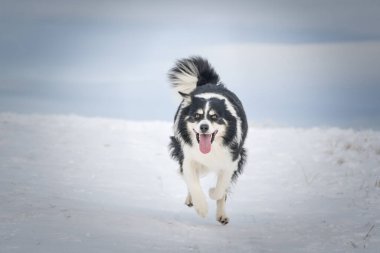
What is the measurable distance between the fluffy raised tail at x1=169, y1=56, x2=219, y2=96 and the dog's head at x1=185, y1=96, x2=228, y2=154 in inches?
61.5

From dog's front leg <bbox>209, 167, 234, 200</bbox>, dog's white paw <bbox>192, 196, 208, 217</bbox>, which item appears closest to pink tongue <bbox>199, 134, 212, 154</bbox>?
dog's front leg <bbox>209, 167, 234, 200</bbox>

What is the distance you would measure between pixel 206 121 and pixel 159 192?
3.88 meters

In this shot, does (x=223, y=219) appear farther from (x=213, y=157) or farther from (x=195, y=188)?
(x=213, y=157)

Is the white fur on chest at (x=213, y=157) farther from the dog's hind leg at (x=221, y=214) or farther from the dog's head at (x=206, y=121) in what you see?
the dog's hind leg at (x=221, y=214)

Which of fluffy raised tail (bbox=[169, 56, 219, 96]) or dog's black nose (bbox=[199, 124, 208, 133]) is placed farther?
fluffy raised tail (bbox=[169, 56, 219, 96])

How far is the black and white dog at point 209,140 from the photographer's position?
6.81 m

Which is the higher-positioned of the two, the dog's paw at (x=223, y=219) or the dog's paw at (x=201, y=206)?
the dog's paw at (x=201, y=206)

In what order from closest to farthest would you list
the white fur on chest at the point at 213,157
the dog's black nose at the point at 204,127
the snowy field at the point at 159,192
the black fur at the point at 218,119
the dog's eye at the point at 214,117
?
the snowy field at the point at 159,192 < the dog's black nose at the point at 204,127 < the dog's eye at the point at 214,117 < the black fur at the point at 218,119 < the white fur on chest at the point at 213,157

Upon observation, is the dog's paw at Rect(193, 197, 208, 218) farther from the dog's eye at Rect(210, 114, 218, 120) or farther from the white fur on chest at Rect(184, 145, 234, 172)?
the dog's eye at Rect(210, 114, 218, 120)

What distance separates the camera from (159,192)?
10.2m

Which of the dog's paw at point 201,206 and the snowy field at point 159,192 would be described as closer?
the snowy field at point 159,192

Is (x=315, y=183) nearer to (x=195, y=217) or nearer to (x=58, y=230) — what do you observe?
(x=195, y=217)

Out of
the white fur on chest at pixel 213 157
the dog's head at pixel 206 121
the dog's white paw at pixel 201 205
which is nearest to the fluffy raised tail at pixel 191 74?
the dog's head at pixel 206 121

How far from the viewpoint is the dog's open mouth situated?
686 cm
